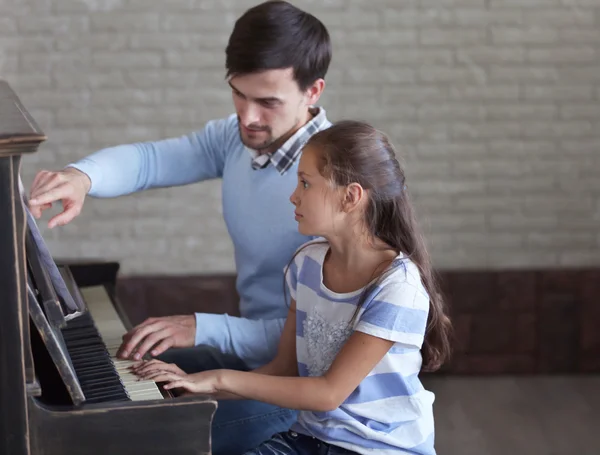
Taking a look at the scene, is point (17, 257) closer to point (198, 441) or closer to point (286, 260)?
point (198, 441)

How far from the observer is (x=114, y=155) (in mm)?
2203

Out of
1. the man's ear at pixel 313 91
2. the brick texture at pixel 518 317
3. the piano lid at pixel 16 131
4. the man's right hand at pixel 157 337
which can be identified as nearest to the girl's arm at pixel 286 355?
the man's right hand at pixel 157 337

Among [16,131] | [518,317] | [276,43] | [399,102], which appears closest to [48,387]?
[16,131]

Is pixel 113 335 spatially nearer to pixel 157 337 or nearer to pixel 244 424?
pixel 157 337

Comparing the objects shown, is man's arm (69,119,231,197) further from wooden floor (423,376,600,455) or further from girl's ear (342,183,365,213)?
wooden floor (423,376,600,455)

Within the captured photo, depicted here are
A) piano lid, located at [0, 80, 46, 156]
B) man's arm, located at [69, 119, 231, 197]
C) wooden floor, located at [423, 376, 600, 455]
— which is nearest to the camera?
piano lid, located at [0, 80, 46, 156]

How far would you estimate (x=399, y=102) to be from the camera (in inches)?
139

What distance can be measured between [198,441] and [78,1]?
7.59 feet

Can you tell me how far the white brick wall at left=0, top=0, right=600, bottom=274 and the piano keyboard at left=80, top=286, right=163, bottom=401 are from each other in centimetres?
126

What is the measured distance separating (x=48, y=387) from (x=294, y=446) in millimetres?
507

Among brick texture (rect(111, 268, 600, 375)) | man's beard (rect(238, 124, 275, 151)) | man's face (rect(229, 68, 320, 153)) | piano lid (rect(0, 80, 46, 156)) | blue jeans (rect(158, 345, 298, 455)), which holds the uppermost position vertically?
piano lid (rect(0, 80, 46, 156))

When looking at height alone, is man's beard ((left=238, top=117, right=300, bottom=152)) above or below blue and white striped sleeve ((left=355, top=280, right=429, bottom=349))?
above

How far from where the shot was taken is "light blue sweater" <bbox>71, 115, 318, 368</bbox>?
1962mm

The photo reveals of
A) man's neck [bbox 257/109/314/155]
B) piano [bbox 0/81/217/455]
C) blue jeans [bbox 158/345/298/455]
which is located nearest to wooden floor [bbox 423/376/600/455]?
blue jeans [bbox 158/345/298/455]
